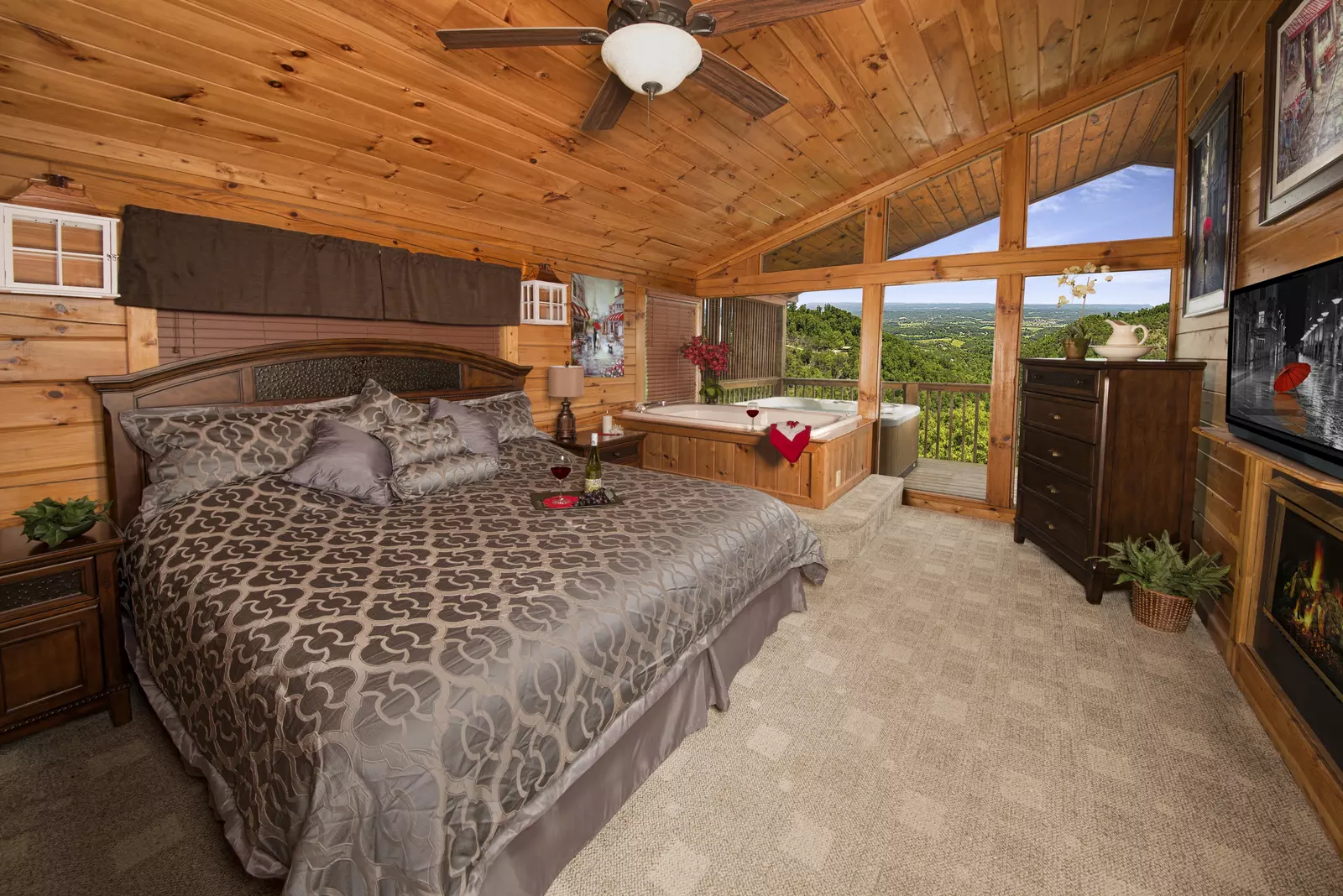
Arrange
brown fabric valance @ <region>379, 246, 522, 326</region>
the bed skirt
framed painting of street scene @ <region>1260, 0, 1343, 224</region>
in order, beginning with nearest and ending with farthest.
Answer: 1. the bed skirt
2. framed painting of street scene @ <region>1260, 0, 1343, 224</region>
3. brown fabric valance @ <region>379, 246, 522, 326</region>

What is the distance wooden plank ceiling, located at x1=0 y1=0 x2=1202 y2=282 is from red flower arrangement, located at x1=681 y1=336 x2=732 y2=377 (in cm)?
118

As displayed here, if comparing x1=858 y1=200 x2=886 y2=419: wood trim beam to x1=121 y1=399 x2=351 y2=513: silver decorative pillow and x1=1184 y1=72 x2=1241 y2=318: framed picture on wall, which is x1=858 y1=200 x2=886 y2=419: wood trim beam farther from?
x1=121 y1=399 x2=351 y2=513: silver decorative pillow

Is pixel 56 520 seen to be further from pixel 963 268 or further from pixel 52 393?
pixel 963 268

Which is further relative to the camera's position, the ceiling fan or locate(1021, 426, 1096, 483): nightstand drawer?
locate(1021, 426, 1096, 483): nightstand drawer

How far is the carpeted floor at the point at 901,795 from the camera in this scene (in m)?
1.45

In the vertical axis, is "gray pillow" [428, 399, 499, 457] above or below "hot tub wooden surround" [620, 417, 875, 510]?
above

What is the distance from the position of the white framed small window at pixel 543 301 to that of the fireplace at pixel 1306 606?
378 cm

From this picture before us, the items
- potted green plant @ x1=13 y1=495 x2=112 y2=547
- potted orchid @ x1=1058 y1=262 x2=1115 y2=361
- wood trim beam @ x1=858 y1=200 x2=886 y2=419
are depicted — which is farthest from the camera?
wood trim beam @ x1=858 y1=200 x2=886 y2=419

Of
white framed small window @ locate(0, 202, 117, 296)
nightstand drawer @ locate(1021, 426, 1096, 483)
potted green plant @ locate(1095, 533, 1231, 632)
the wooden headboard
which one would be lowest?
potted green plant @ locate(1095, 533, 1231, 632)

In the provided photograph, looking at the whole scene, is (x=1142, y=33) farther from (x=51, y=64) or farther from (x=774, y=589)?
(x=51, y=64)

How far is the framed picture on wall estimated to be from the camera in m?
2.57

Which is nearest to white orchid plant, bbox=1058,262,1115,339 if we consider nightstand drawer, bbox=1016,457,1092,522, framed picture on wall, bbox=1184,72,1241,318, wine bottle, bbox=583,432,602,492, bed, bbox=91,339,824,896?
framed picture on wall, bbox=1184,72,1241,318

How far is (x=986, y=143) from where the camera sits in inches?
171

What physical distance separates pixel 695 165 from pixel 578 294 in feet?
4.42
